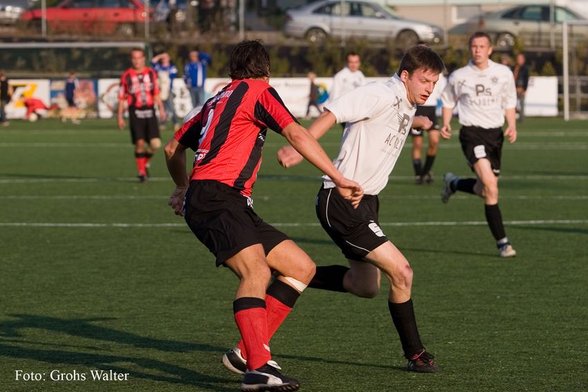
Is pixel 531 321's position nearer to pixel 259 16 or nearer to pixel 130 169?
pixel 130 169

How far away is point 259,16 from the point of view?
51.6 metres

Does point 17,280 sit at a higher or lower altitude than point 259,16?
lower

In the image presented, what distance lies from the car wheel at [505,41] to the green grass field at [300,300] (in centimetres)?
3015

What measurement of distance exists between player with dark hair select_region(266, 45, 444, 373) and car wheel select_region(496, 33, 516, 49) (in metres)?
42.8

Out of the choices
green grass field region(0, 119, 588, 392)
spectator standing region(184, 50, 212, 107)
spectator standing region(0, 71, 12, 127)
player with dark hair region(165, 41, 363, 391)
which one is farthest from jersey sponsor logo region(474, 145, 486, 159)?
spectator standing region(0, 71, 12, 127)

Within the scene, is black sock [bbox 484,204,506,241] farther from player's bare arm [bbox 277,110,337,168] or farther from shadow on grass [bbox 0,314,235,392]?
player's bare arm [bbox 277,110,337,168]

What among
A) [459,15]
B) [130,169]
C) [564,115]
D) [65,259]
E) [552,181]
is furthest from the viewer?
[459,15]

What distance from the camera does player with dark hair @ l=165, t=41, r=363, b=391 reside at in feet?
22.6

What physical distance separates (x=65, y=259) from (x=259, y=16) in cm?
3967

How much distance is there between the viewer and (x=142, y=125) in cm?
2134

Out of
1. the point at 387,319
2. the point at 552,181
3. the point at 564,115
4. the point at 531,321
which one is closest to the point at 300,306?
the point at 387,319

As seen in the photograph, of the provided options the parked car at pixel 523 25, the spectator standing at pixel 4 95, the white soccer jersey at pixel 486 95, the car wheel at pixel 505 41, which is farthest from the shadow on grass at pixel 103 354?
the parked car at pixel 523 25

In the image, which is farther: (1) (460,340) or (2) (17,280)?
(2) (17,280)

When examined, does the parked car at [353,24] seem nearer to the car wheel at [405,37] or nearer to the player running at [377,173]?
the car wheel at [405,37]
